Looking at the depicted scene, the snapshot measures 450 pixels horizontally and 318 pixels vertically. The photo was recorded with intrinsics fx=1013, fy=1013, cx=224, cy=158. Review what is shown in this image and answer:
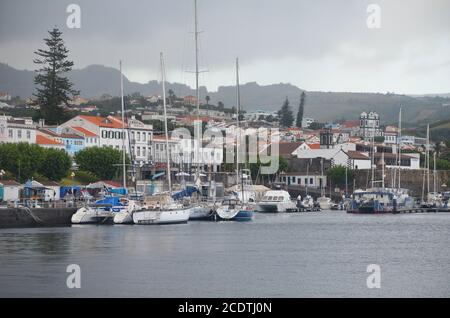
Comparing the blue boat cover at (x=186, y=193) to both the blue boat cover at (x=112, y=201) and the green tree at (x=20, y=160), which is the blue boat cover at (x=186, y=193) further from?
the green tree at (x=20, y=160)

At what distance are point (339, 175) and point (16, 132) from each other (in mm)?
46187

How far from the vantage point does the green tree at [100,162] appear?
98062 millimetres

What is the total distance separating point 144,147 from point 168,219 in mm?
57587

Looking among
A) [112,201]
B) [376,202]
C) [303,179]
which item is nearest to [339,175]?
[303,179]

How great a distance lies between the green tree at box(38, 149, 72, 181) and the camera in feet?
296

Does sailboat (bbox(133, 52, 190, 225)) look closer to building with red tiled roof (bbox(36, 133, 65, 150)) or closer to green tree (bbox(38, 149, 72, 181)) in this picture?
green tree (bbox(38, 149, 72, 181))

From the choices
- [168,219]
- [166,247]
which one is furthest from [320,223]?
[166,247]

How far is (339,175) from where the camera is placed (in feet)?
430

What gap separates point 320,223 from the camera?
7806 cm

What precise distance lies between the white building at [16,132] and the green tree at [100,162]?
648 cm

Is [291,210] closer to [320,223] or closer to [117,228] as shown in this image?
[320,223]

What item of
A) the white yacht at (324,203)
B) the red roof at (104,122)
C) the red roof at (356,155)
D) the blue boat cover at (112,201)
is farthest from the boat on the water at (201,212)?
the red roof at (356,155)

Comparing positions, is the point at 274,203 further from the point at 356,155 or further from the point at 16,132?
the point at 356,155
